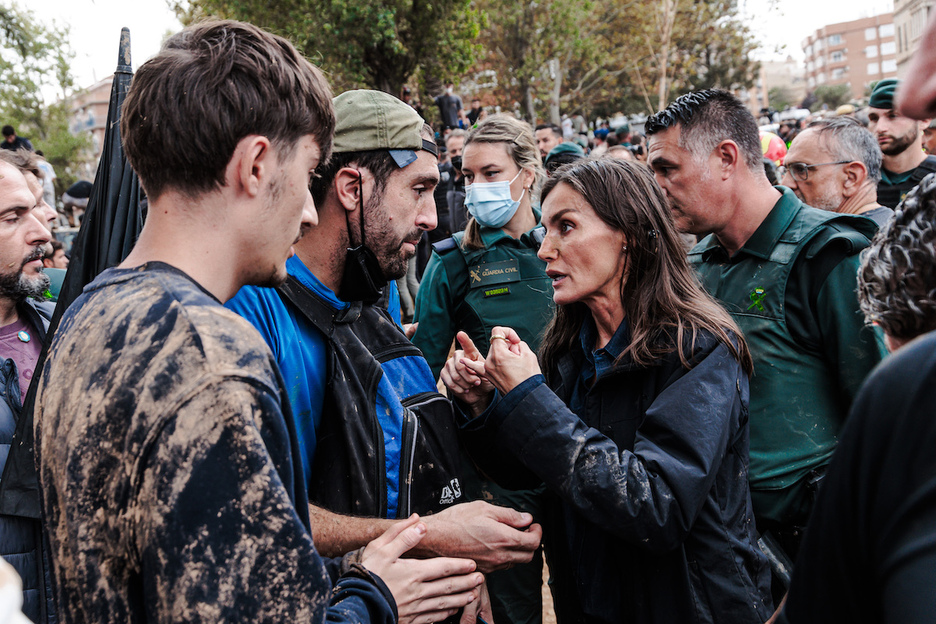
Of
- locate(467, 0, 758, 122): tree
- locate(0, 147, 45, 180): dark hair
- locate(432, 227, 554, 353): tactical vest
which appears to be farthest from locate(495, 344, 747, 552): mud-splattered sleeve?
locate(467, 0, 758, 122): tree

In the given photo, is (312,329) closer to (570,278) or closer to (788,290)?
(570,278)

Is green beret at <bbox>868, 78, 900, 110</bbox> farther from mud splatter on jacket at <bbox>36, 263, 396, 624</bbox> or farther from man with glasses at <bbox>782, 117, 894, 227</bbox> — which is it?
mud splatter on jacket at <bbox>36, 263, 396, 624</bbox>

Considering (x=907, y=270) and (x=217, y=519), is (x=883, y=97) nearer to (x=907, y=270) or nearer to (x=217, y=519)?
(x=907, y=270)

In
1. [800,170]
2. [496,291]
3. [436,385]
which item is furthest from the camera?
[800,170]

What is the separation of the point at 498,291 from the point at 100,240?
2.20 metres

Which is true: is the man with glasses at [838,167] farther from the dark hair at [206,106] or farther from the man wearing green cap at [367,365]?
the dark hair at [206,106]

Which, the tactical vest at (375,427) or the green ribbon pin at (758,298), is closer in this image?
the tactical vest at (375,427)

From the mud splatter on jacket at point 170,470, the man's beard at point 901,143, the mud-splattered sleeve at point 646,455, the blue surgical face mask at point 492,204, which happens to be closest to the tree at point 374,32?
the man's beard at point 901,143

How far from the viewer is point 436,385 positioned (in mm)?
2232

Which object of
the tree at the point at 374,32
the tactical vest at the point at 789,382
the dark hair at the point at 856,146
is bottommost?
the tactical vest at the point at 789,382

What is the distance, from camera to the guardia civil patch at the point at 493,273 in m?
3.90

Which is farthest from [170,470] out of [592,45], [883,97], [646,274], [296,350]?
[592,45]

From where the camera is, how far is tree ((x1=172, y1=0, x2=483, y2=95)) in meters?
15.4

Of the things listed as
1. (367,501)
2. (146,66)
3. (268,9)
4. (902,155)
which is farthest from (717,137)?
(268,9)
